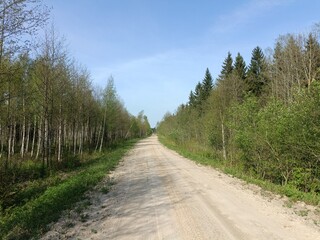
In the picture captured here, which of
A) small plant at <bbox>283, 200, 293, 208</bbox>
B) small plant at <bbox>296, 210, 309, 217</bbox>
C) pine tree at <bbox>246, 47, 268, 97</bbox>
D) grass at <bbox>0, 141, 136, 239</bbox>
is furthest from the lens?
pine tree at <bbox>246, 47, 268, 97</bbox>

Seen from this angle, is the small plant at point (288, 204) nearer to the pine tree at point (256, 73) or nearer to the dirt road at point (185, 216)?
the dirt road at point (185, 216)

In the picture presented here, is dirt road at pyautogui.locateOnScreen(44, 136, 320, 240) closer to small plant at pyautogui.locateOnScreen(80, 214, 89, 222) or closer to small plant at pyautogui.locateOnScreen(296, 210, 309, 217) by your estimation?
small plant at pyautogui.locateOnScreen(80, 214, 89, 222)

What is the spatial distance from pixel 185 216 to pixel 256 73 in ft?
152

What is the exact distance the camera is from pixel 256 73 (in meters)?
51.4

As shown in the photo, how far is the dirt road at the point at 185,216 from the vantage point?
7298 mm

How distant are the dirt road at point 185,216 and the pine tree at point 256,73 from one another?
119 feet

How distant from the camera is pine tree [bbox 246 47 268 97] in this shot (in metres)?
47.6

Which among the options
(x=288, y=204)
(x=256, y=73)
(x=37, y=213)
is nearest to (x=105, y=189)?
(x=37, y=213)

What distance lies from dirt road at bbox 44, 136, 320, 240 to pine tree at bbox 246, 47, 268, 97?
36.4 m

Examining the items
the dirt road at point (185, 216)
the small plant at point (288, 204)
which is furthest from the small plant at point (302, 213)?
the small plant at point (288, 204)

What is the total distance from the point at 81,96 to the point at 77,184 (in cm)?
1776

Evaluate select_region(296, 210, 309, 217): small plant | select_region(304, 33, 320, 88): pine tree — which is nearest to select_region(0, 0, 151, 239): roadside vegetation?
select_region(296, 210, 309, 217): small plant

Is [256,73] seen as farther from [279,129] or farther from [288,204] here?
[288,204]

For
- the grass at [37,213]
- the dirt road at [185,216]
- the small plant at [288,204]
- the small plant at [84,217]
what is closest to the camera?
the dirt road at [185,216]
